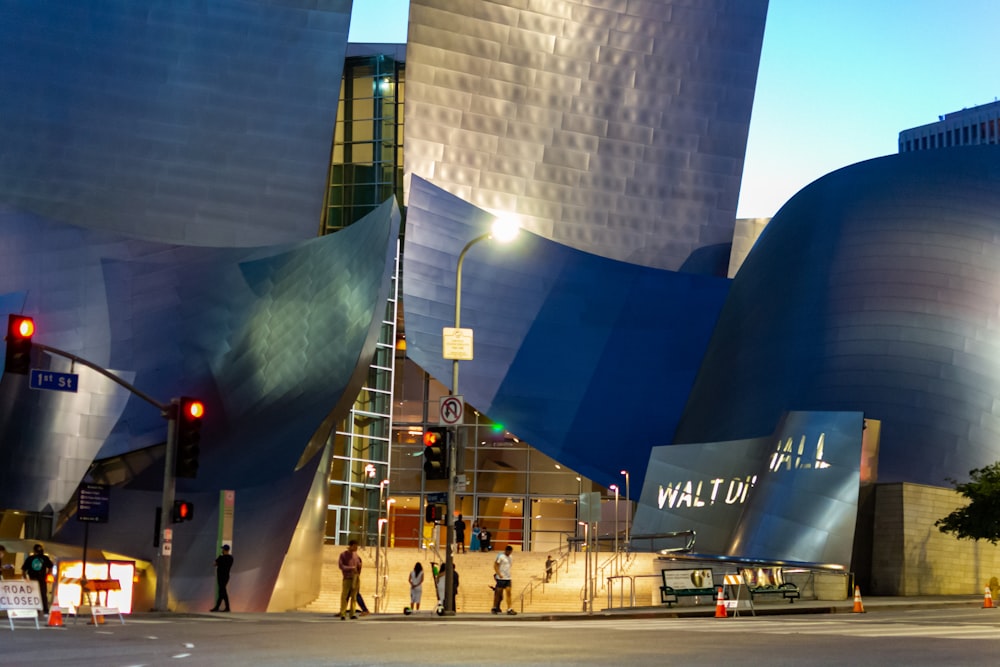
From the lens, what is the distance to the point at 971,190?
A: 115 feet

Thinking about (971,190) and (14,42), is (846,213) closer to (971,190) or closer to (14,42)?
(971,190)

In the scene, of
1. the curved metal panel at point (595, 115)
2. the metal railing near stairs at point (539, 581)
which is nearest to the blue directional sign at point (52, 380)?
the metal railing near stairs at point (539, 581)

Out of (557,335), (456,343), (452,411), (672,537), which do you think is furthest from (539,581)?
(452,411)

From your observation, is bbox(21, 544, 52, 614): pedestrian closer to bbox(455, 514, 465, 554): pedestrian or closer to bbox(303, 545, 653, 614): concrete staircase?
bbox(303, 545, 653, 614): concrete staircase

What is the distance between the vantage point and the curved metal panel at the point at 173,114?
39594 millimetres

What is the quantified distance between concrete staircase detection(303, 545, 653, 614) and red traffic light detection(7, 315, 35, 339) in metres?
13.4

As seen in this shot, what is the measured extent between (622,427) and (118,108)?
58.5ft

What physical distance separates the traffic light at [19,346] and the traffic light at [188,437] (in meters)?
2.98

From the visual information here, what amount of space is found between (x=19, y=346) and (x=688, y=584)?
12940mm

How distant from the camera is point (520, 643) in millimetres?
13250

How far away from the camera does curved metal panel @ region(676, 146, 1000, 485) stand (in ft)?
104

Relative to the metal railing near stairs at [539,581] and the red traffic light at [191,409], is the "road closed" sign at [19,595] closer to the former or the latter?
the red traffic light at [191,409]

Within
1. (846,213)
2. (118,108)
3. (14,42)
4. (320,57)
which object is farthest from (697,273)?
(14,42)

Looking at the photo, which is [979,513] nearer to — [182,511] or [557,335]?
[182,511]
